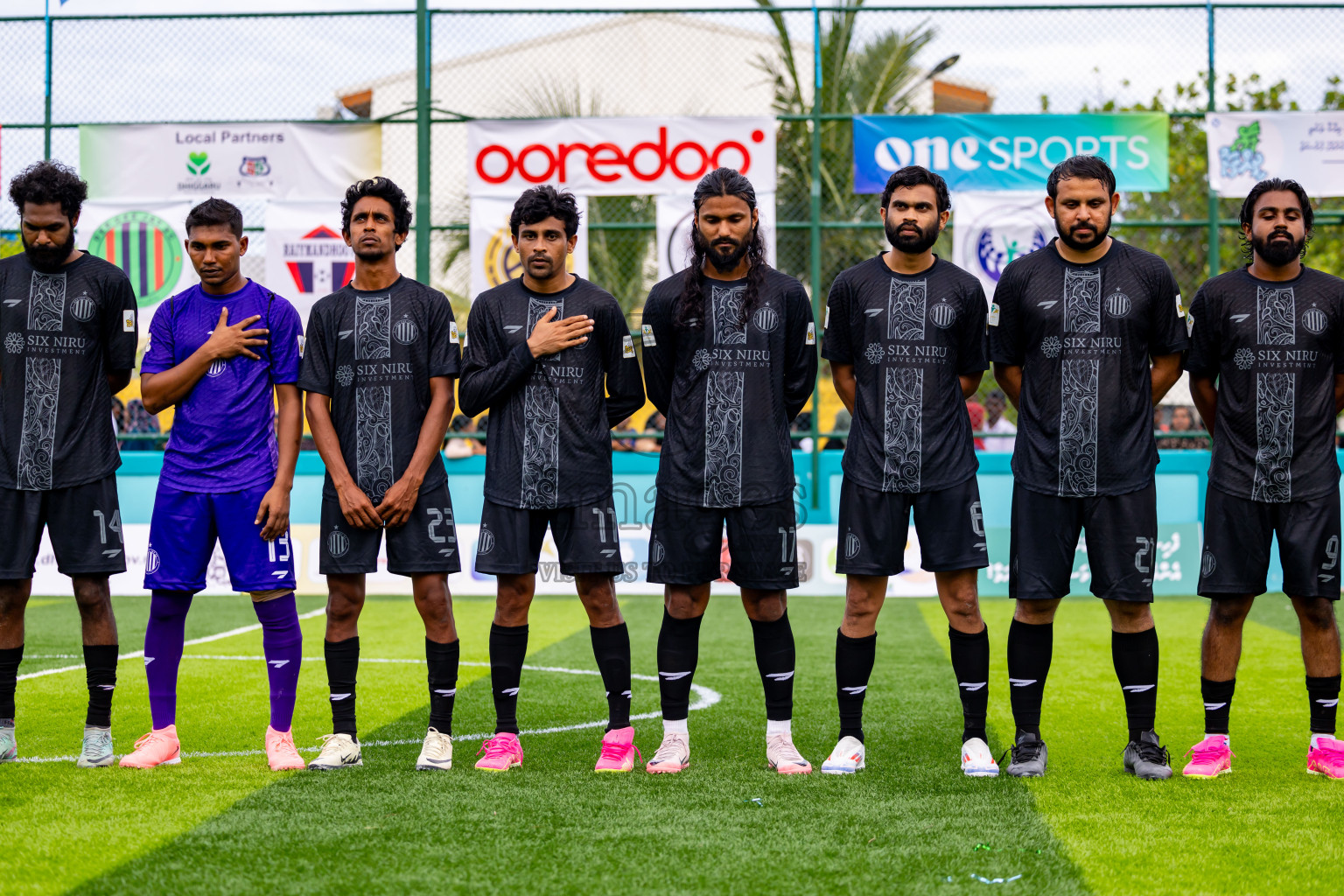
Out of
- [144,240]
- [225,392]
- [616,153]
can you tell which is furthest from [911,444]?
[144,240]

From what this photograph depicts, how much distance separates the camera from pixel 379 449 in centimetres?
486

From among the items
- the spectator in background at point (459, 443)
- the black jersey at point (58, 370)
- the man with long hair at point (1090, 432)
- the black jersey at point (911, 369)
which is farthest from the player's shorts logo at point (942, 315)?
the spectator in background at point (459, 443)

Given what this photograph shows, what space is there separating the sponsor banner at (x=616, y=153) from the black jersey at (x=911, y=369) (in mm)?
6987

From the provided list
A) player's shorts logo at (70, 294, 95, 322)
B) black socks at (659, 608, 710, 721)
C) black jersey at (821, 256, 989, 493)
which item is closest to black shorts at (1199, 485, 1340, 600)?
black jersey at (821, 256, 989, 493)

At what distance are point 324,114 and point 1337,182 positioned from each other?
364 inches

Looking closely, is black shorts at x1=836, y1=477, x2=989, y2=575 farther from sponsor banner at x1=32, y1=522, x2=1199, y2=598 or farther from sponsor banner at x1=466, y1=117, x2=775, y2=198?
sponsor banner at x1=466, y1=117, x2=775, y2=198

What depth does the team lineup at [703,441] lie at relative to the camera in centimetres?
474

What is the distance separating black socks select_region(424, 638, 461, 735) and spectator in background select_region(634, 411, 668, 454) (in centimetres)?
741

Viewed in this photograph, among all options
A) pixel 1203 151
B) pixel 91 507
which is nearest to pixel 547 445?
pixel 91 507

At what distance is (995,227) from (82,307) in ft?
27.7

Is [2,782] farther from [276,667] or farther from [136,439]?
[136,439]

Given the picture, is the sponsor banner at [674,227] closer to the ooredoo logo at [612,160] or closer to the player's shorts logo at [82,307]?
the ooredoo logo at [612,160]

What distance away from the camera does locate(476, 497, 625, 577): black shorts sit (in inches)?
190

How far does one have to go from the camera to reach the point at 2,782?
4.55 meters
